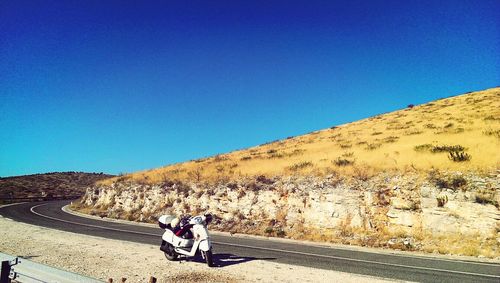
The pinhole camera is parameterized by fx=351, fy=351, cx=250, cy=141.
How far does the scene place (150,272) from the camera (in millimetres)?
9312

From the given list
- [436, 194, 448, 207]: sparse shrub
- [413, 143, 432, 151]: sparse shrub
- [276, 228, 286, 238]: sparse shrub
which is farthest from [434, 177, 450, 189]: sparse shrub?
[276, 228, 286, 238]: sparse shrub

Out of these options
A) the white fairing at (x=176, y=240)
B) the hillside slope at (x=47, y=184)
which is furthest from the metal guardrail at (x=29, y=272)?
the hillside slope at (x=47, y=184)

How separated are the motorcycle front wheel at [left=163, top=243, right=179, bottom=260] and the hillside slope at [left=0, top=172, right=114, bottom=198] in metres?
52.8

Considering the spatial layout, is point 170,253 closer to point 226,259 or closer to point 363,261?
point 226,259

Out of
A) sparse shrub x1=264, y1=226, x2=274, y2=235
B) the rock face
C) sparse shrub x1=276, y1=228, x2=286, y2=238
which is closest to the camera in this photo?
the rock face

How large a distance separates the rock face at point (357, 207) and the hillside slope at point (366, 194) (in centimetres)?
4

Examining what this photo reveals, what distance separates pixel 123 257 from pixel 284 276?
5280 millimetres

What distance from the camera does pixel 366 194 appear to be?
18797mm

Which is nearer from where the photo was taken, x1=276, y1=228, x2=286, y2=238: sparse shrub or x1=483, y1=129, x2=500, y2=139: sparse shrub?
x1=276, y1=228, x2=286, y2=238: sparse shrub

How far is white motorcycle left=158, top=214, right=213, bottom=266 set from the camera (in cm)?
1020

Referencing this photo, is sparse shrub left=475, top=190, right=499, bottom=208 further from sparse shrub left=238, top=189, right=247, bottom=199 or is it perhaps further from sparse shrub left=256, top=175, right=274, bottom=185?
sparse shrub left=238, top=189, right=247, bottom=199

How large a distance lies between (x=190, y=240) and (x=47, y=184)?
2998 inches

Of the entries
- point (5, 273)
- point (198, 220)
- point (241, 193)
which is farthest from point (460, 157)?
point (5, 273)

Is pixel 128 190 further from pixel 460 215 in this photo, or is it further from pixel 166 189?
pixel 460 215
